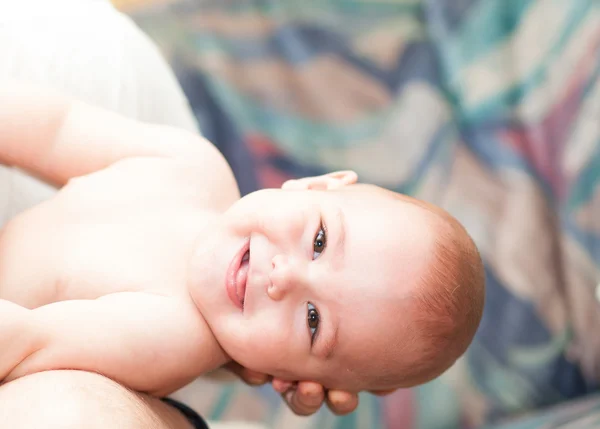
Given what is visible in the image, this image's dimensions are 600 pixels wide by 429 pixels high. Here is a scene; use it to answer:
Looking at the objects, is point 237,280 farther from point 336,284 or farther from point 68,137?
point 68,137

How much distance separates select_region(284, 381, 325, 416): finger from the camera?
1.14m

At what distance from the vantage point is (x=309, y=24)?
190 centimetres

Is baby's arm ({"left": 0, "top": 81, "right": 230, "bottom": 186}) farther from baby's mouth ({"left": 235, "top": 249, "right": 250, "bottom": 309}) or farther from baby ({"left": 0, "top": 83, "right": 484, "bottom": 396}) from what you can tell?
baby's mouth ({"left": 235, "top": 249, "right": 250, "bottom": 309})

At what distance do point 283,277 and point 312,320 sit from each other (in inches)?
4.3

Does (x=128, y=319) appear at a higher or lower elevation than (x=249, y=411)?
higher

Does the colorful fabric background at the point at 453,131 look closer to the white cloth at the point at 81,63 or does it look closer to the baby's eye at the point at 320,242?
the white cloth at the point at 81,63

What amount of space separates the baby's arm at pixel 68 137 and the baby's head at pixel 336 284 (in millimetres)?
229

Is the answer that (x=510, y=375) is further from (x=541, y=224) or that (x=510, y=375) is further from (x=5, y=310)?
(x=5, y=310)

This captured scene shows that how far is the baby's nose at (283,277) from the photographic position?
1.00 m

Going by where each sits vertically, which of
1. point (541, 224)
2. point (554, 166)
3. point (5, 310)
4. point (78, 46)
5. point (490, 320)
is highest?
point (78, 46)

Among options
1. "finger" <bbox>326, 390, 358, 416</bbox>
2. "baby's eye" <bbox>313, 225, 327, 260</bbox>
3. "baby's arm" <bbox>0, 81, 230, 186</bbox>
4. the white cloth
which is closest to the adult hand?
"finger" <bbox>326, 390, 358, 416</bbox>

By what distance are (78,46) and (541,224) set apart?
1228 mm

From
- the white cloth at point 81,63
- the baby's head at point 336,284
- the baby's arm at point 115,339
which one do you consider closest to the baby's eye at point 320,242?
the baby's head at point 336,284

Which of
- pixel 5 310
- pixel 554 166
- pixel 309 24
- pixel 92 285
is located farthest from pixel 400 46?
pixel 5 310
